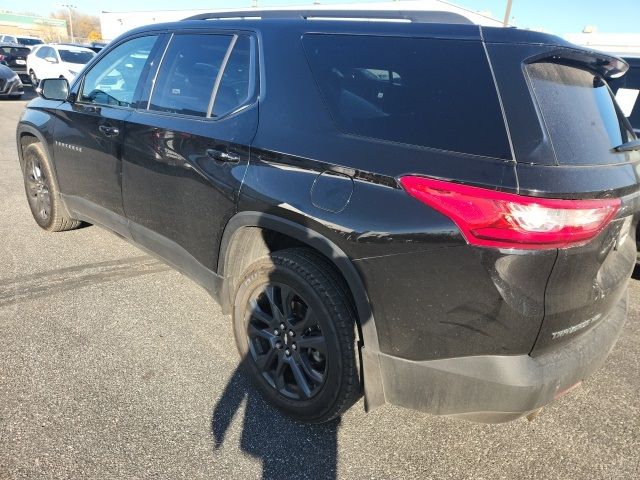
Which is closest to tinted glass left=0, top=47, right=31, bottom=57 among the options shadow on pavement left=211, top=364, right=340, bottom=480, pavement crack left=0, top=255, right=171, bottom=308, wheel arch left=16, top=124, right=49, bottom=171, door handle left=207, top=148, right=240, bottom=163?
wheel arch left=16, top=124, right=49, bottom=171

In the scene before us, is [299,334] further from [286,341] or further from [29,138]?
[29,138]

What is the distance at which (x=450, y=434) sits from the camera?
2.38 meters

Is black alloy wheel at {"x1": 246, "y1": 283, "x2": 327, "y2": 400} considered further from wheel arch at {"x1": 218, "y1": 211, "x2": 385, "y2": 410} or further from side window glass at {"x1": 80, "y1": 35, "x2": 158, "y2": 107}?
side window glass at {"x1": 80, "y1": 35, "x2": 158, "y2": 107}

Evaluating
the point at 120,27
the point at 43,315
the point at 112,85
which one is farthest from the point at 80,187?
the point at 120,27

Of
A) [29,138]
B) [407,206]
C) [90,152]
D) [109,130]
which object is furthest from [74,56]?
[407,206]

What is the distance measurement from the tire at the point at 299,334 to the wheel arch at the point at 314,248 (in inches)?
3.0

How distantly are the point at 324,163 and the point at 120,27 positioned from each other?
42136mm

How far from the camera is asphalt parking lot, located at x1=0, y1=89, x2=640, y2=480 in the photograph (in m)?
2.13

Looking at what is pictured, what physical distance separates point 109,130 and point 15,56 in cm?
2136

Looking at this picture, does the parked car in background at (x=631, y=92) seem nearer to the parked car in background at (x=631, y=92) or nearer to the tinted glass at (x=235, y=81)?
the parked car in background at (x=631, y=92)

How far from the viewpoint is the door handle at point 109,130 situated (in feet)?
10.6

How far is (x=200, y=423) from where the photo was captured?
2.35 m

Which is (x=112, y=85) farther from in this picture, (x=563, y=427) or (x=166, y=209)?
(x=563, y=427)

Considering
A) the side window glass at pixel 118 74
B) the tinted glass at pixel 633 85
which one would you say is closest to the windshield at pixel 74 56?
the side window glass at pixel 118 74
